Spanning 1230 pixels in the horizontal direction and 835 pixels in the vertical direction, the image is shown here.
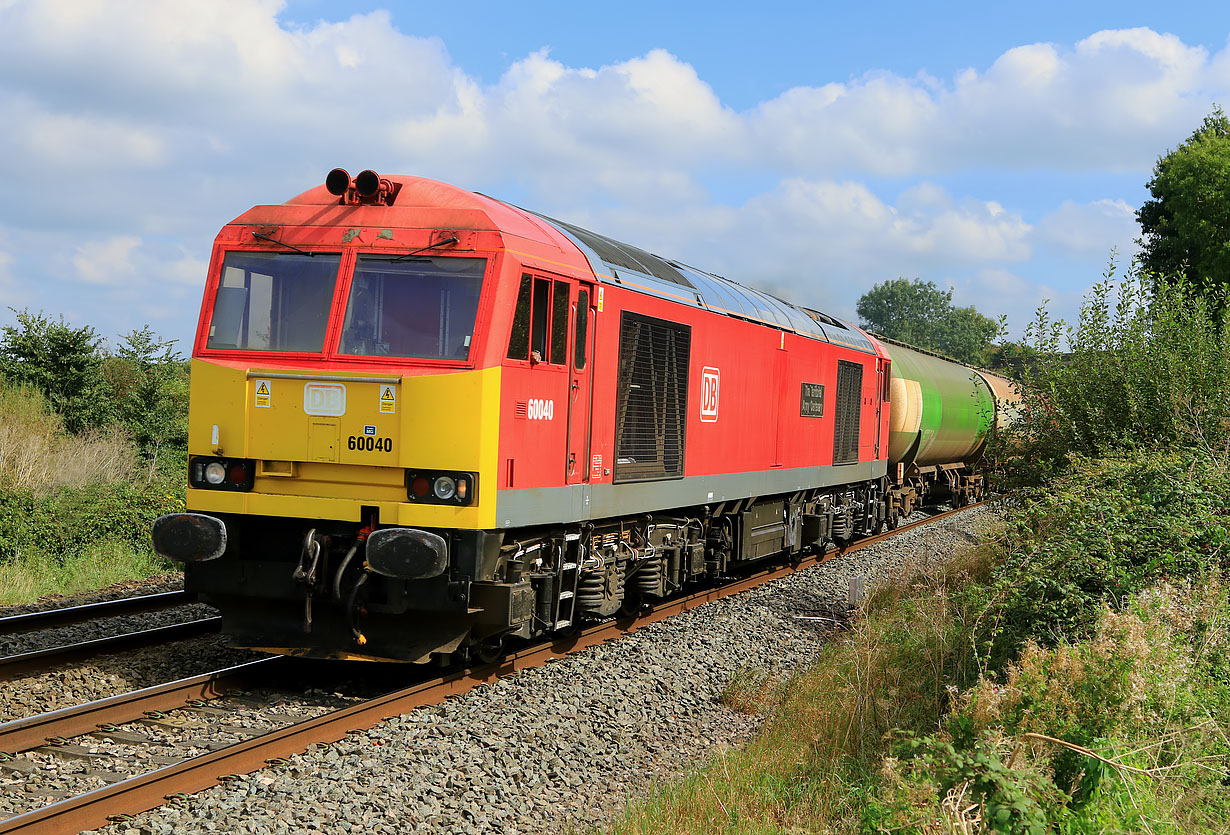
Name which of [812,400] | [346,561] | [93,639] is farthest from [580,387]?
[812,400]

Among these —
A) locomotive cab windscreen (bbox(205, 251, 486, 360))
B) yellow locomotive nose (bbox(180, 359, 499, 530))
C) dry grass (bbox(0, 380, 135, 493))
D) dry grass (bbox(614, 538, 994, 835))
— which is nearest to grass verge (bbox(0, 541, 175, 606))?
dry grass (bbox(0, 380, 135, 493))

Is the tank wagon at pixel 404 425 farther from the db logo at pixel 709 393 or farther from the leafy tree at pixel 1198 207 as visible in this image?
the leafy tree at pixel 1198 207

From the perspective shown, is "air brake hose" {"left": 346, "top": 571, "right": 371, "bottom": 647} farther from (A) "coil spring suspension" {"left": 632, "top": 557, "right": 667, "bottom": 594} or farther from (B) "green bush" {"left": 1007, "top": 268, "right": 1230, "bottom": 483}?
(B) "green bush" {"left": 1007, "top": 268, "right": 1230, "bottom": 483}

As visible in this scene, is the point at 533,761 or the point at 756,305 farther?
the point at 756,305

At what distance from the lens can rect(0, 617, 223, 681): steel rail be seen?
285 inches

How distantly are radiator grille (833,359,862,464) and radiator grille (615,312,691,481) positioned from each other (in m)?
5.93

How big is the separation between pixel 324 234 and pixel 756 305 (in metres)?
6.13

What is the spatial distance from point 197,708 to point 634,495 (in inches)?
158

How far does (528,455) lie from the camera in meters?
7.54

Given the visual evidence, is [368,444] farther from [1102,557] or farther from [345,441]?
[1102,557]

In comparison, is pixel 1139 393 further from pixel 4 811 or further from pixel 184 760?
pixel 4 811

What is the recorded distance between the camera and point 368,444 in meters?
7.16

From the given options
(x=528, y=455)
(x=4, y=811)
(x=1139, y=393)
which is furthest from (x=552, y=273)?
(x=1139, y=393)

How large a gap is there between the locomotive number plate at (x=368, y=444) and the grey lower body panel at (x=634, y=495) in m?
0.84
